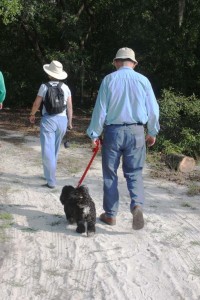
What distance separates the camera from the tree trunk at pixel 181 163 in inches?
328

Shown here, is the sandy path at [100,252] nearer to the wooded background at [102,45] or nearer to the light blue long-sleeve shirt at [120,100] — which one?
the light blue long-sleeve shirt at [120,100]

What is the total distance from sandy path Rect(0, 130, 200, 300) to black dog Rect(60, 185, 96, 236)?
0.39 ft

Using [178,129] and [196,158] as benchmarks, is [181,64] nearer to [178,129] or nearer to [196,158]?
[178,129]

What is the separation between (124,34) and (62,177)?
11.0 metres

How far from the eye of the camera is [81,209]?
487 cm

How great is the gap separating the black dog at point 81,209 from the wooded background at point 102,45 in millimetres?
5210

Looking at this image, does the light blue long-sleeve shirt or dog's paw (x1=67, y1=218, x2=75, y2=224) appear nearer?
the light blue long-sleeve shirt

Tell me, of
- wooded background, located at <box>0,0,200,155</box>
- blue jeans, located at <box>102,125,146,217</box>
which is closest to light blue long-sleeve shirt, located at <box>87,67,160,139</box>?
blue jeans, located at <box>102,125,146,217</box>

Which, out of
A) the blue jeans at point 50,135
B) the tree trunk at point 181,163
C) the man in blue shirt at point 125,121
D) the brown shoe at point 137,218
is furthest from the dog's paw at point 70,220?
the tree trunk at point 181,163

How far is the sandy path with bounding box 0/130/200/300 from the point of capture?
12.5 feet

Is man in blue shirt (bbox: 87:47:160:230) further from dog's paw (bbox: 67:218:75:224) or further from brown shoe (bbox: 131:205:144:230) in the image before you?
dog's paw (bbox: 67:218:75:224)

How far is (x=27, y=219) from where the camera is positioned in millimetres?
5465

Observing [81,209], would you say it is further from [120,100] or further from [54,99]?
[54,99]

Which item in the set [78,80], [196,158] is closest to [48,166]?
[196,158]
